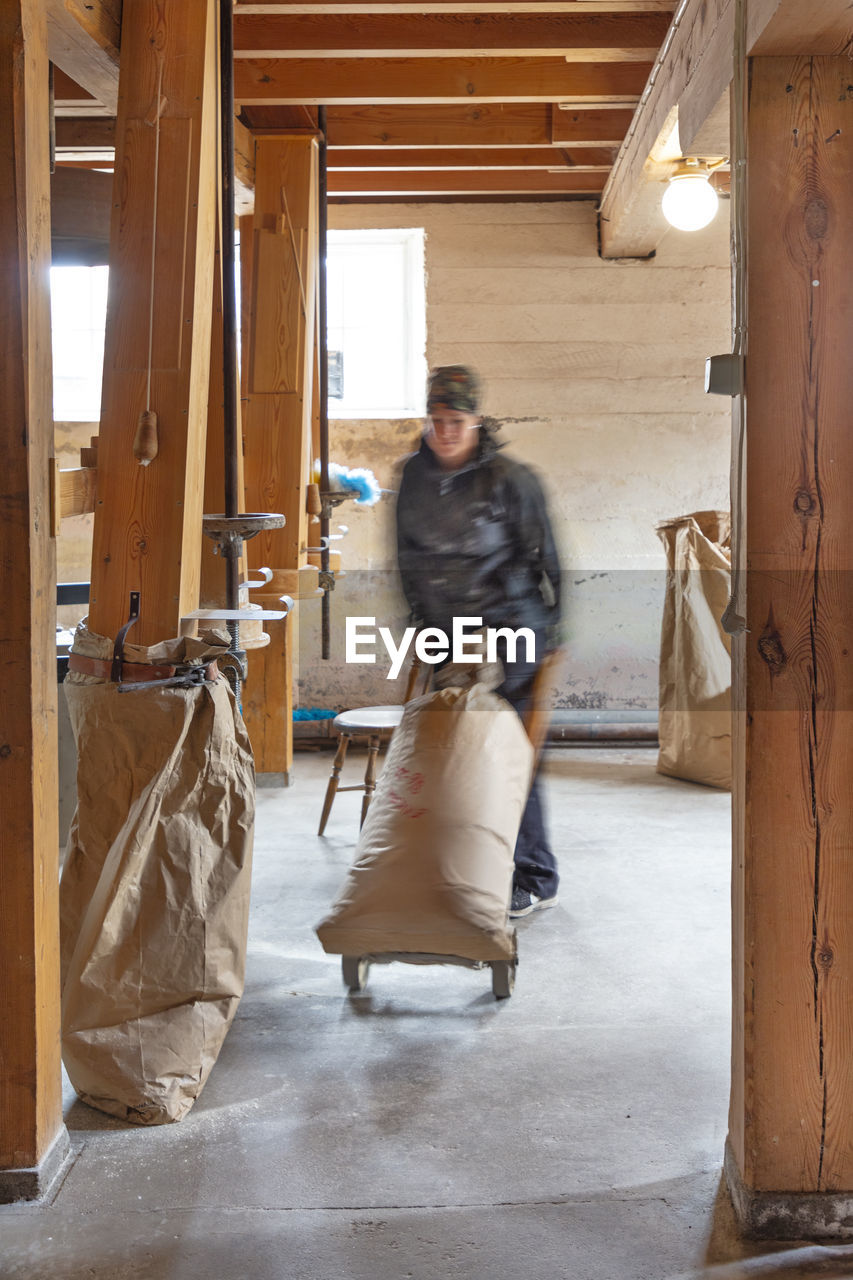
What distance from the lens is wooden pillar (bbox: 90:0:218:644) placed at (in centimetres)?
223

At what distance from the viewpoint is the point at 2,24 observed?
175 cm

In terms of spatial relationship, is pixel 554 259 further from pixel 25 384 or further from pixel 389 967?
pixel 25 384

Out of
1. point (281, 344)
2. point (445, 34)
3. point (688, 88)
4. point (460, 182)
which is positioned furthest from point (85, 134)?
point (688, 88)

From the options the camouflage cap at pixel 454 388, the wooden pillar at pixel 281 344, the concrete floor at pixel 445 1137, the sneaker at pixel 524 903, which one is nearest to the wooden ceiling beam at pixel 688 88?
the camouflage cap at pixel 454 388

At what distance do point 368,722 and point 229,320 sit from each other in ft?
5.36

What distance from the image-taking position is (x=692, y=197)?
4.07 meters

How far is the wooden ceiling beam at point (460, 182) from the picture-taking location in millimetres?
5281

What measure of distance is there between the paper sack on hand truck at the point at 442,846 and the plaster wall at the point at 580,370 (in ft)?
10.2

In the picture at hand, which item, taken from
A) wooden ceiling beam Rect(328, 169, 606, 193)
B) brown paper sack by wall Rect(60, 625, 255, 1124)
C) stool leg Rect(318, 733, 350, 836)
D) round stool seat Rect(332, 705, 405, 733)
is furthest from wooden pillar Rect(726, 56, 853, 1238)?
wooden ceiling beam Rect(328, 169, 606, 193)

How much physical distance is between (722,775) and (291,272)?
2.68m

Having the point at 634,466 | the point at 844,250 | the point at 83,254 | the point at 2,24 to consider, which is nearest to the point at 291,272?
the point at 83,254

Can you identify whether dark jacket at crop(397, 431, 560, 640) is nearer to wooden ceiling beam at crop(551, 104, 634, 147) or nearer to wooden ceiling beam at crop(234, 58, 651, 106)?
wooden ceiling beam at crop(234, 58, 651, 106)

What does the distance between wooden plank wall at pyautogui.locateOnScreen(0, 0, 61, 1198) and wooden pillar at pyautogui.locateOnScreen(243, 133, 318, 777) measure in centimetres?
236

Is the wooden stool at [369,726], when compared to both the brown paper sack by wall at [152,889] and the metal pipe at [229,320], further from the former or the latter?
the brown paper sack by wall at [152,889]
